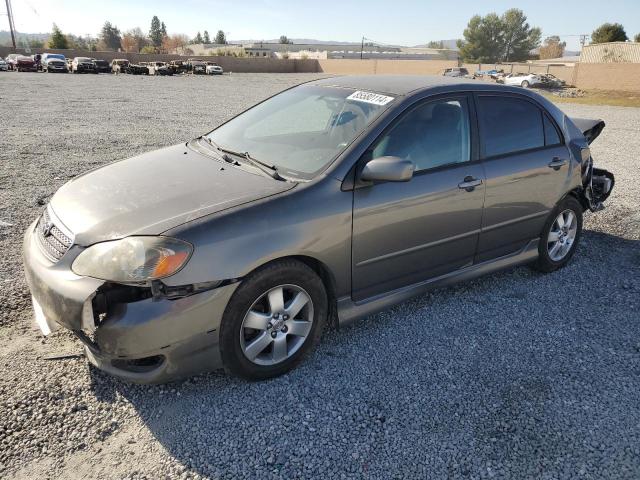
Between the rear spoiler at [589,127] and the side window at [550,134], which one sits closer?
the side window at [550,134]

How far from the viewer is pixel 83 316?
2.46 metres

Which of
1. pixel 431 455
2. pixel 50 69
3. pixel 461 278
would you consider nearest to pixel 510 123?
pixel 461 278

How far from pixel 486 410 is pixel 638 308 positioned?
2.07m

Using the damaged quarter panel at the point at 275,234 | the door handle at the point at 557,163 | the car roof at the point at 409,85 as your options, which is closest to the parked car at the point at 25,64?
the car roof at the point at 409,85

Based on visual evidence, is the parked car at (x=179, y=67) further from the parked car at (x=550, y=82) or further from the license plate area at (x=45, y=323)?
the license plate area at (x=45, y=323)

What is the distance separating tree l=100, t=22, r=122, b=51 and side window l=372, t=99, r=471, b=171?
135 m

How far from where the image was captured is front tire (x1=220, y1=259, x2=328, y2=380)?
8.91 feet

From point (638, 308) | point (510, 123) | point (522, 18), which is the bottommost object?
point (638, 308)

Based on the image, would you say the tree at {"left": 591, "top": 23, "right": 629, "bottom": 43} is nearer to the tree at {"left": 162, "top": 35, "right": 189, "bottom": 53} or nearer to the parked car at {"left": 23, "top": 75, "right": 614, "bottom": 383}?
the parked car at {"left": 23, "top": 75, "right": 614, "bottom": 383}

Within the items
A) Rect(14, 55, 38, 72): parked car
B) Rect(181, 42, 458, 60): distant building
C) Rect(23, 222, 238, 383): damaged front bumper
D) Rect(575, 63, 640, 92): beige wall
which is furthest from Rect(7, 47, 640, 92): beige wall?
Rect(23, 222, 238, 383): damaged front bumper

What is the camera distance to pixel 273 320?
289cm

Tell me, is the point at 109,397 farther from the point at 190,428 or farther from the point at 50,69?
the point at 50,69

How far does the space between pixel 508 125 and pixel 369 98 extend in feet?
4.17

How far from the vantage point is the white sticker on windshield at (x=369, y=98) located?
135 inches
